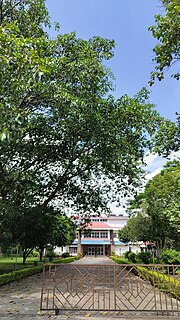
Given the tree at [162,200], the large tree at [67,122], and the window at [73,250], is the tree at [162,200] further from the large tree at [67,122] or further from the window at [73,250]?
the window at [73,250]

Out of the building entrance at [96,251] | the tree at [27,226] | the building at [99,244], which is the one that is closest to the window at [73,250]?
the building at [99,244]

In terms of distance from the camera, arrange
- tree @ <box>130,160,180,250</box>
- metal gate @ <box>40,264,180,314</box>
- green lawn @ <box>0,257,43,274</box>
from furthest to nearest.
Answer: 1. green lawn @ <box>0,257,43,274</box>
2. tree @ <box>130,160,180,250</box>
3. metal gate @ <box>40,264,180,314</box>

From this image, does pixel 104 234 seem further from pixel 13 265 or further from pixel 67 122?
pixel 67 122

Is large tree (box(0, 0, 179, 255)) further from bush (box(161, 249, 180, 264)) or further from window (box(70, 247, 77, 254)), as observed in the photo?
window (box(70, 247, 77, 254))

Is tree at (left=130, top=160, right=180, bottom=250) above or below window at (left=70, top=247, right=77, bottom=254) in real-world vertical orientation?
above

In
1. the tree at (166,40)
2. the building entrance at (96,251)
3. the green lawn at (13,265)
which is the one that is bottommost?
the building entrance at (96,251)

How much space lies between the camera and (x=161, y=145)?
8039 mm

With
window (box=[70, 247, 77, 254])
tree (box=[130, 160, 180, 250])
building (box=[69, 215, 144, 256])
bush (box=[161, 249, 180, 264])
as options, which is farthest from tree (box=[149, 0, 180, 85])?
window (box=[70, 247, 77, 254])

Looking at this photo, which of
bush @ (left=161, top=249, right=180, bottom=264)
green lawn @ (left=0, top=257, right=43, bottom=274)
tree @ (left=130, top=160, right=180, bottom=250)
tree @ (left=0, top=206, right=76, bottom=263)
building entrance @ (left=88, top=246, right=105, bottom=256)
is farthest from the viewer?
building entrance @ (left=88, top=246, right=105, bottom=256)

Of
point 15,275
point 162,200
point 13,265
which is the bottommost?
point 13,265

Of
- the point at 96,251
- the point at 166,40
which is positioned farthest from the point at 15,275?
the point at 96,251

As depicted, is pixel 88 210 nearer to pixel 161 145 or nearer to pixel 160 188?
pixel 160 188

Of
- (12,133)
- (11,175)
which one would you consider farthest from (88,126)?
(12,133)

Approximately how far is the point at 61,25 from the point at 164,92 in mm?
4746
